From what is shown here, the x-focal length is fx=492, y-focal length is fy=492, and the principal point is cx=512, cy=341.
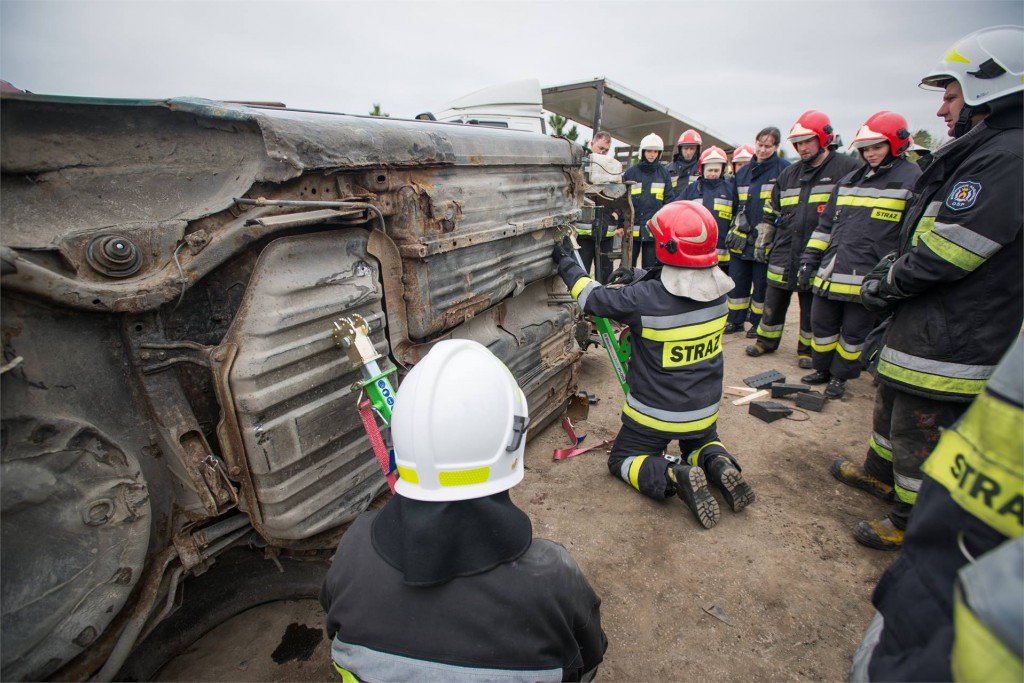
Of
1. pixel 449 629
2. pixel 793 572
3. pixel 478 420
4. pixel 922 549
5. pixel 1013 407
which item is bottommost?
pixel 793 572

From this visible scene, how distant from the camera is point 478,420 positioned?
3.88ft

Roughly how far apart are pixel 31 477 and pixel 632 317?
2.39 metres

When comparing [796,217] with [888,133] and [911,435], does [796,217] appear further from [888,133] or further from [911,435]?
[911,435]

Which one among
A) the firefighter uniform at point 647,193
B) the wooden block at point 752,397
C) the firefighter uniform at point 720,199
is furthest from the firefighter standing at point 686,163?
the wooden block at point 752,397

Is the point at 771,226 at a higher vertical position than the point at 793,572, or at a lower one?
higher

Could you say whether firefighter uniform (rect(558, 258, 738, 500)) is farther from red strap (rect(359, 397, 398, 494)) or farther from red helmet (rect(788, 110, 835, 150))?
red helmet (rect(788, 110, 835, 150))

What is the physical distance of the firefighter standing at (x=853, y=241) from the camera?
362 centimetres

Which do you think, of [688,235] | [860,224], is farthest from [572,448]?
[860,224]

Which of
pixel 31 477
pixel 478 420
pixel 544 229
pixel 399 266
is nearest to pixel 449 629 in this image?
pixel 478 420

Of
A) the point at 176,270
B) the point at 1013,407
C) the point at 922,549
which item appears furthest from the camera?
the point at 176,270

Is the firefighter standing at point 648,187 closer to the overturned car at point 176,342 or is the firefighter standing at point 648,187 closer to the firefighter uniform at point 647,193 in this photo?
the firefighter uniform at point 647,193

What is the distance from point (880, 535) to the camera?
2424 mm

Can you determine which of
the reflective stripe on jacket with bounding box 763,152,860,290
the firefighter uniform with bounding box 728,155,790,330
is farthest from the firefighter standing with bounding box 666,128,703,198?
the reflective stripe on jacket with bounding box 763,152,860,290

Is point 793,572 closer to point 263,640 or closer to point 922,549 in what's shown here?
point 922,549
